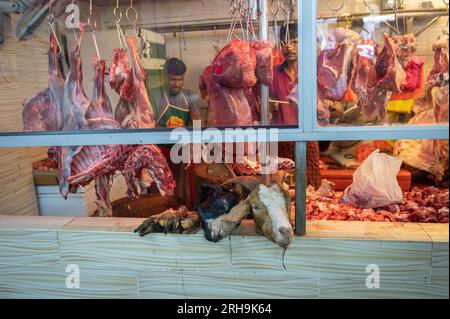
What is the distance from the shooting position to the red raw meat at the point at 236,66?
233 centimetres

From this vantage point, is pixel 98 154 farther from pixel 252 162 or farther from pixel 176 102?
pixel 252 162

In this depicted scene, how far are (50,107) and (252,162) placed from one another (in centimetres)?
159

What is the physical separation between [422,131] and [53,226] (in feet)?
8.09

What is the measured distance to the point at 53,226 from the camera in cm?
253

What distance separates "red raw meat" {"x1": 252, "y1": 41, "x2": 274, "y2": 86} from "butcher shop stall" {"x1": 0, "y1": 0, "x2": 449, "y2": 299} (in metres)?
0.01

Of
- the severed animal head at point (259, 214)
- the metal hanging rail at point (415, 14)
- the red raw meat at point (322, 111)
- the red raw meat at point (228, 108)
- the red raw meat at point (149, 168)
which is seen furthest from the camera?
the metal hanging rail at point (415, 14)

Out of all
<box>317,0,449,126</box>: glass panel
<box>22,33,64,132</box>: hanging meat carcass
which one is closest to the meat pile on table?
<box>317,0,449,126</box>: glass panel

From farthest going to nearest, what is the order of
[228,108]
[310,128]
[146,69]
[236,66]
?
[146,69] < [228,108] < [236,66] < [310,128]

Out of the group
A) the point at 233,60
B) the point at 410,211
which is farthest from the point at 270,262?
the point at 233,60

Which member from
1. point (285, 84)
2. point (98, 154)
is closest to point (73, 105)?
point (98, 154)

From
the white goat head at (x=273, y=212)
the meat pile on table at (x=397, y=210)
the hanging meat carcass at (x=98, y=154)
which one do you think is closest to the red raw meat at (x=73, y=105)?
the hanging meat carcass at (x=98, y=154)

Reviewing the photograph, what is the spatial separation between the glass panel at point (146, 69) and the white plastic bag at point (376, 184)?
32.3 inches

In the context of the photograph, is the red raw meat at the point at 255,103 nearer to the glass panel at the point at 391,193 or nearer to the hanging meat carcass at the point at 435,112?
the glass panel at the point at 391,193

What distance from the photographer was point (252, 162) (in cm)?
293
